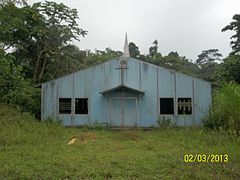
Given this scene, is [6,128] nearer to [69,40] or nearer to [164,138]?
[164,138]

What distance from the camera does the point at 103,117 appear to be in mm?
19406

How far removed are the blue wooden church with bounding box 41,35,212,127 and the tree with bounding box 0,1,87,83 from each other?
652cm

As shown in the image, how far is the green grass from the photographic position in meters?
7.07

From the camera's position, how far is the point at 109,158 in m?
9.05

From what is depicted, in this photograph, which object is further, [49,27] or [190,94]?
[49,27]

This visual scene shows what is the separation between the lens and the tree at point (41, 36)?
81.5ft

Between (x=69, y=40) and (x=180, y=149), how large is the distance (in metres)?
17.8

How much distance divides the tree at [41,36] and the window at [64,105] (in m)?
6.48

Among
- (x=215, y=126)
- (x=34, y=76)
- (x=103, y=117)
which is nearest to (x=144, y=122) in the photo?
(x=103, y=117)
